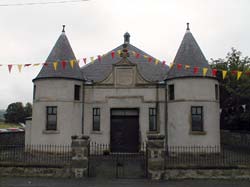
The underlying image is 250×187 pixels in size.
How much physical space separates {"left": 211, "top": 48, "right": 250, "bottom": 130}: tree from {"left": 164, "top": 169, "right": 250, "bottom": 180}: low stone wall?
10.4m

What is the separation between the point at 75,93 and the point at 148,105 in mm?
5478

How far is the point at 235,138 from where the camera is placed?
1016 inches

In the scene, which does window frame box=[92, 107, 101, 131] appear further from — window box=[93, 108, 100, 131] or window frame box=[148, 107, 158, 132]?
window frame box=[148, 107, 158, 132]

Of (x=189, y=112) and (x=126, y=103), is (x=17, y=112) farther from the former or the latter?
(x=189, y=112)

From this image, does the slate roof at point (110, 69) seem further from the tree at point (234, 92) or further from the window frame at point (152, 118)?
the tree at point (234, 92)

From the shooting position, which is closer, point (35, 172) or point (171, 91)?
point (35, 172)

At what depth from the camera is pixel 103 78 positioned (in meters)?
21.9

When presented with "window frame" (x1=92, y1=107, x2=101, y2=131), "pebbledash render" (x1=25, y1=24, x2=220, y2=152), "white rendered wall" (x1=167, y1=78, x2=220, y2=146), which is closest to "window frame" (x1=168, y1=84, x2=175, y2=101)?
"pebbledash render" (x1=25, y1=24, x2=220, y2=152)

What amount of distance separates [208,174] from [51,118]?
11.6 meters

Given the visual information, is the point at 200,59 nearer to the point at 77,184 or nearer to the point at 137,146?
the point at 137,146

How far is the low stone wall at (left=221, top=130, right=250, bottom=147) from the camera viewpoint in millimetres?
23948

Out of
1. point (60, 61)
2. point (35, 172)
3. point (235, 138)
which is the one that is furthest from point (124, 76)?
point (235, 138)

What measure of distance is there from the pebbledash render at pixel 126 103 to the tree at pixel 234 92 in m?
4.39

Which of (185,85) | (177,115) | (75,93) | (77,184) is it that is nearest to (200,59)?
(185,85)
